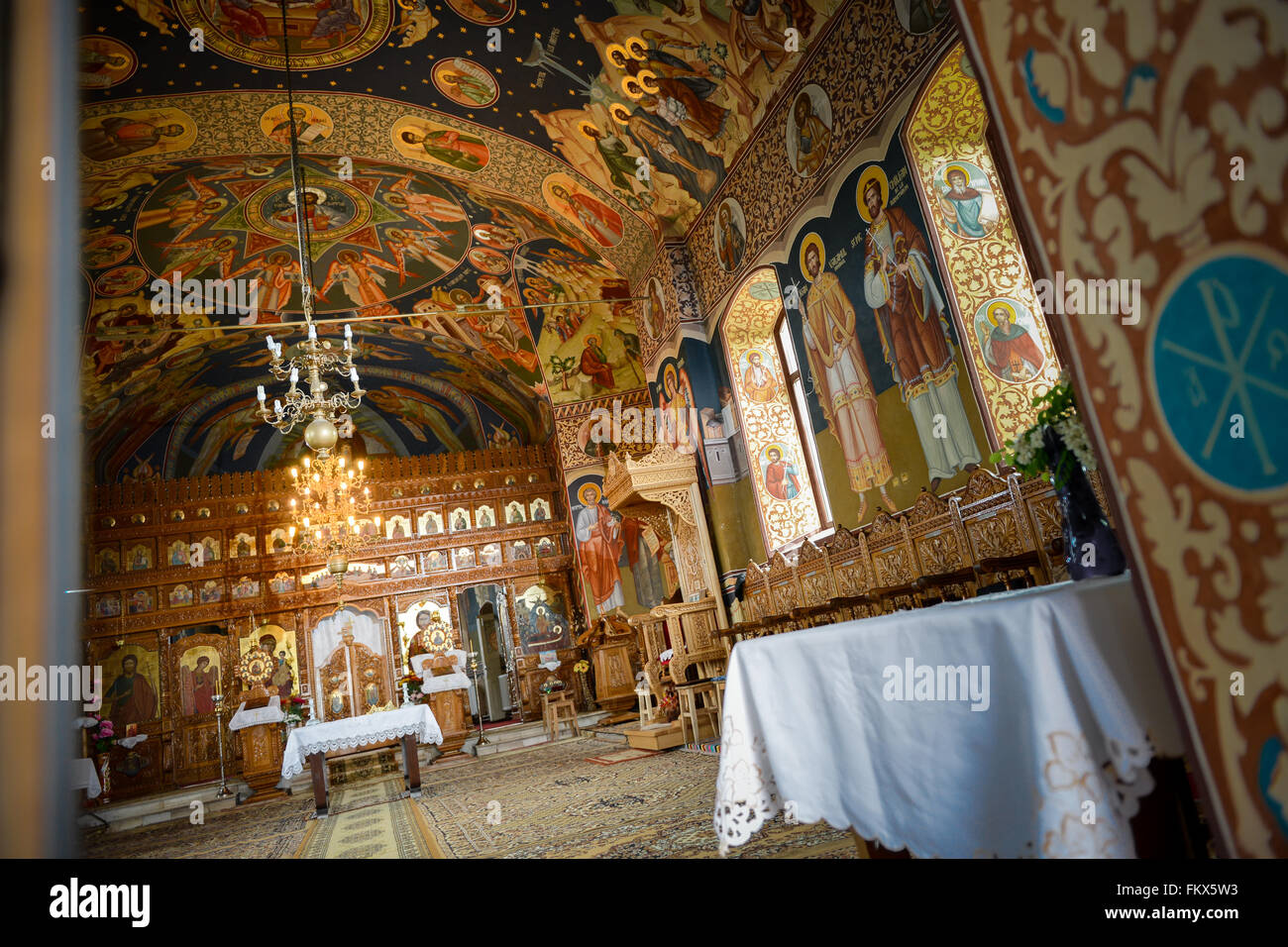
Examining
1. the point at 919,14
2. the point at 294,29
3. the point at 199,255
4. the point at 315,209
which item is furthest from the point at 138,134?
the point at 919,14

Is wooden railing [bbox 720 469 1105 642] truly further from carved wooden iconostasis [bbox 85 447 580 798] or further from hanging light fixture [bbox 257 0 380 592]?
carved wooden iconostasis [bbox 85 447 580 798]

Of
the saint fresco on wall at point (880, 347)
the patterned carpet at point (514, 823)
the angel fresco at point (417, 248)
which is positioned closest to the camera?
the patterned carpet at point (514, 823)

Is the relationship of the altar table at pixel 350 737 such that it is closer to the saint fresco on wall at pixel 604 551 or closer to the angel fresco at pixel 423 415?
the saint fresco on wall at pixel 604 551

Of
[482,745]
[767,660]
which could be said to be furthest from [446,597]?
[767,660]

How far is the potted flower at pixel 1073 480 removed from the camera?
2189 millimetres

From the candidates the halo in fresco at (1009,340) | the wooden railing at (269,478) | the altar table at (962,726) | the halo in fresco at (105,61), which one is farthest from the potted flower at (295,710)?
the halo in fresco at (1009,340)

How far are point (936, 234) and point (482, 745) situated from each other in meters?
10.9

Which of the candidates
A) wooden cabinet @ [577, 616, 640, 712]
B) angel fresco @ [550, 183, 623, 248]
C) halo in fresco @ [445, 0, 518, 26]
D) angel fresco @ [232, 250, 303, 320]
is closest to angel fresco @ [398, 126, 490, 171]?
angel fresco @ [550, 183, 623, 248]

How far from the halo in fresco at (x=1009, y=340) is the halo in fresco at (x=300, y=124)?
8615 mm

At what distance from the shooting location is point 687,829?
4.00 metres

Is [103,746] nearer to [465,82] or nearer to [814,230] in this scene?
[465,82]

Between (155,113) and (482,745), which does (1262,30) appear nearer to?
(155,113)

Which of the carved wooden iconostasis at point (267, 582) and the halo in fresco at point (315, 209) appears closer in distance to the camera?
the halo in fresco at point (315, 209)
